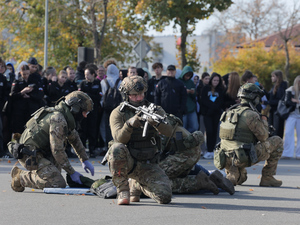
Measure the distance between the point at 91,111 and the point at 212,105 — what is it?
2.92m

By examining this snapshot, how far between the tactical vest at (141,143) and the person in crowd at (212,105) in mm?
6994

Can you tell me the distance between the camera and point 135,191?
734 centimetres

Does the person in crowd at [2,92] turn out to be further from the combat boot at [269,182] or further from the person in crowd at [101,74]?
the combat boot at [269,182]

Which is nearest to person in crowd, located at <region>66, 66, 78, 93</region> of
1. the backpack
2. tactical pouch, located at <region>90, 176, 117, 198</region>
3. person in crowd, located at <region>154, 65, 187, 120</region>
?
the backpack

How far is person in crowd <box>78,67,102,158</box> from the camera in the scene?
13.4 m

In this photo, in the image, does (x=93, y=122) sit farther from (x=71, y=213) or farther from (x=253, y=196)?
(x=71, y=213)

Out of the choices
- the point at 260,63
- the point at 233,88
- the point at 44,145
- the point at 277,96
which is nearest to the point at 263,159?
the point at 44,145

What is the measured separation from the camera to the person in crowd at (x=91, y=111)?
1342 cm

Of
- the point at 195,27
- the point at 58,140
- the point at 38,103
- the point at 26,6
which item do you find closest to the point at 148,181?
the point at 58,140

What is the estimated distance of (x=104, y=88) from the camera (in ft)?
45.0

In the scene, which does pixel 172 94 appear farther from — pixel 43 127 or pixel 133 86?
pixel 133 86

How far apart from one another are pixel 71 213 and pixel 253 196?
280 centimetres

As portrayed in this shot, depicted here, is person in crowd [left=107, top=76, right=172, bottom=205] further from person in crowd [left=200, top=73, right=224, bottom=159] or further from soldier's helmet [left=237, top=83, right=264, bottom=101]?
person in crowd [left=200, top=73, right=224, bottom=159]

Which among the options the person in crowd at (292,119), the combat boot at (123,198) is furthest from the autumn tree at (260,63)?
the combat boot at (123,198)
